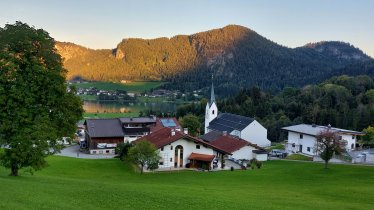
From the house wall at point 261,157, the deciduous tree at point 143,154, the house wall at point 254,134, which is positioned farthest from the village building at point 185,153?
the house wall at point 254,134

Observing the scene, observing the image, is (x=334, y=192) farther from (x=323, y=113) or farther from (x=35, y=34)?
(x=323, y=113)

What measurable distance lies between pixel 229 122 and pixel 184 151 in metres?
32.9

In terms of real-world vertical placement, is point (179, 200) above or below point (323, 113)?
below

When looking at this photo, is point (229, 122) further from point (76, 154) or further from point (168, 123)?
point (76, 154)

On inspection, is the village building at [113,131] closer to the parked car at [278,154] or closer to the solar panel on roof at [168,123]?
the solar panel on roof at [168,123]

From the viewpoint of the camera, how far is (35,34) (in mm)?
25828

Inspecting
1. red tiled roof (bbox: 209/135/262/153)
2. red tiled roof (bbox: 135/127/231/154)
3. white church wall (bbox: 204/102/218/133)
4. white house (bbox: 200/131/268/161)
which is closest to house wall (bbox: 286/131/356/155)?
white house (bbox: 200/131/268/161)

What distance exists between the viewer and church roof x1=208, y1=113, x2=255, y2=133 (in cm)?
7856

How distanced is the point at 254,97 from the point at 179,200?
110865mm

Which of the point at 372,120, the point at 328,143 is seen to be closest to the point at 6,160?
the point at 328,143

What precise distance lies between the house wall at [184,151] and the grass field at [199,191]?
17.6ft

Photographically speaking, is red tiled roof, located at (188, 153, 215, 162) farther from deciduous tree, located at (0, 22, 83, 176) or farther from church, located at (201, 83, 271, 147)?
deciduous tree, located at (0, 22, 83, 176)

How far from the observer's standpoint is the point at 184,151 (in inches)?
2056

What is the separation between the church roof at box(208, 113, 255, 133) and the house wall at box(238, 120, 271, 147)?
29.2 inches
